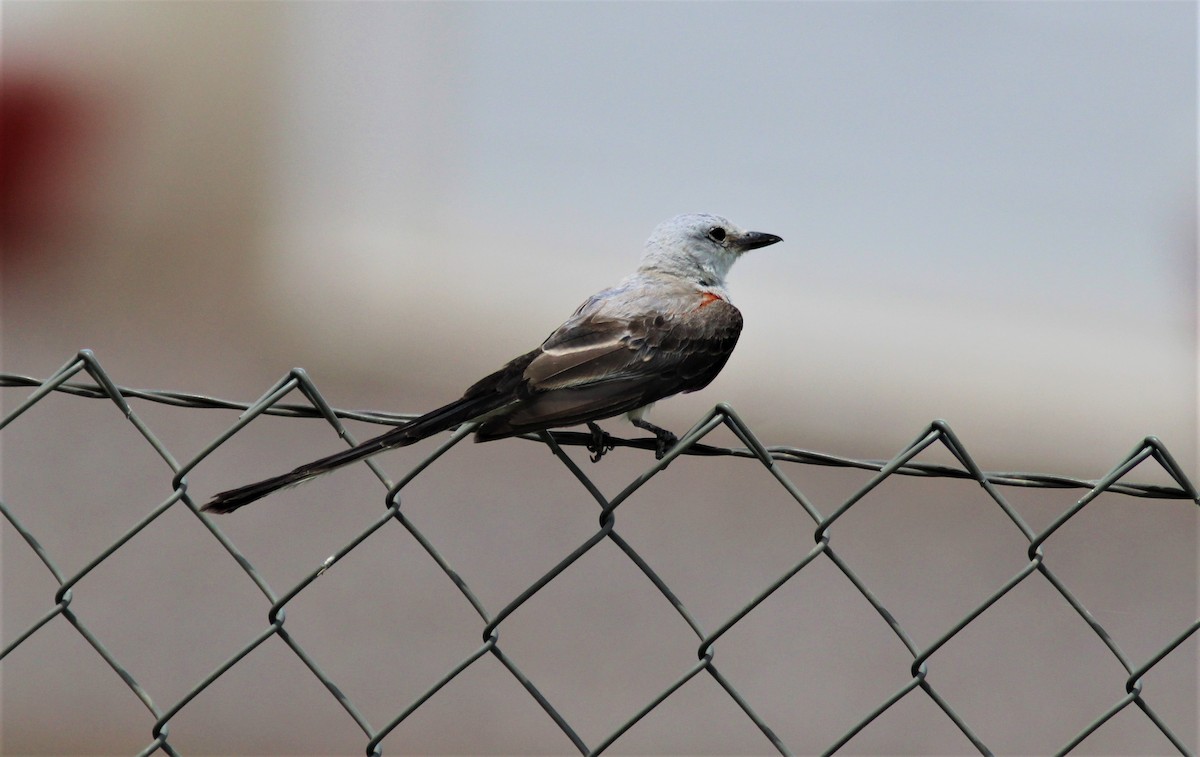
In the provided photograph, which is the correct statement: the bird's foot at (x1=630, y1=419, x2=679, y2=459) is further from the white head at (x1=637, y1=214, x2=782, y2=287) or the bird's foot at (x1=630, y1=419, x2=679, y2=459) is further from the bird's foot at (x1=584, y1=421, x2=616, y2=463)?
the white head at (x1=637, y1=214, x2=782, y2=287)

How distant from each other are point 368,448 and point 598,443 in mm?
771

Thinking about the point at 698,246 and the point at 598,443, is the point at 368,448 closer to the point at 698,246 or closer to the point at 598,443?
the point at 598,443

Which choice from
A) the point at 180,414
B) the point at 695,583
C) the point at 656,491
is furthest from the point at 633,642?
the point at 180,414

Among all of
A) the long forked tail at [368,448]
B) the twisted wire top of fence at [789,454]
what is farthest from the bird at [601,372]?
the twisted wire top of fence at [789,454]

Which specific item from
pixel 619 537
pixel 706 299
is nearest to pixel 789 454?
pixel 619 537

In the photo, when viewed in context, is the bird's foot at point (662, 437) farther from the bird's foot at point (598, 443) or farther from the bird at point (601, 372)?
the bird's foot at point (598, 443)

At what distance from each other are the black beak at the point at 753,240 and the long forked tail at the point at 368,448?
1976 mm

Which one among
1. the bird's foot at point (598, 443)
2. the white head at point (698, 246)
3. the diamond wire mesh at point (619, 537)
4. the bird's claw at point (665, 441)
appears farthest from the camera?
the white head at point (698, 246)

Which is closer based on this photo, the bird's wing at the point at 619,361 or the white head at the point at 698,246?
the bird's wing at the point at 619,361

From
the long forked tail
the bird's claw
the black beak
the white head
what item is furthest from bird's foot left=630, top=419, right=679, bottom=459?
the black beak

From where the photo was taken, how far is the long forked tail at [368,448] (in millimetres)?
2025

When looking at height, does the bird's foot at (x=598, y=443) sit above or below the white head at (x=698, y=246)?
below

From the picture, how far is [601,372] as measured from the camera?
10.2 feet

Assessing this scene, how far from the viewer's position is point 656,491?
7.68m
